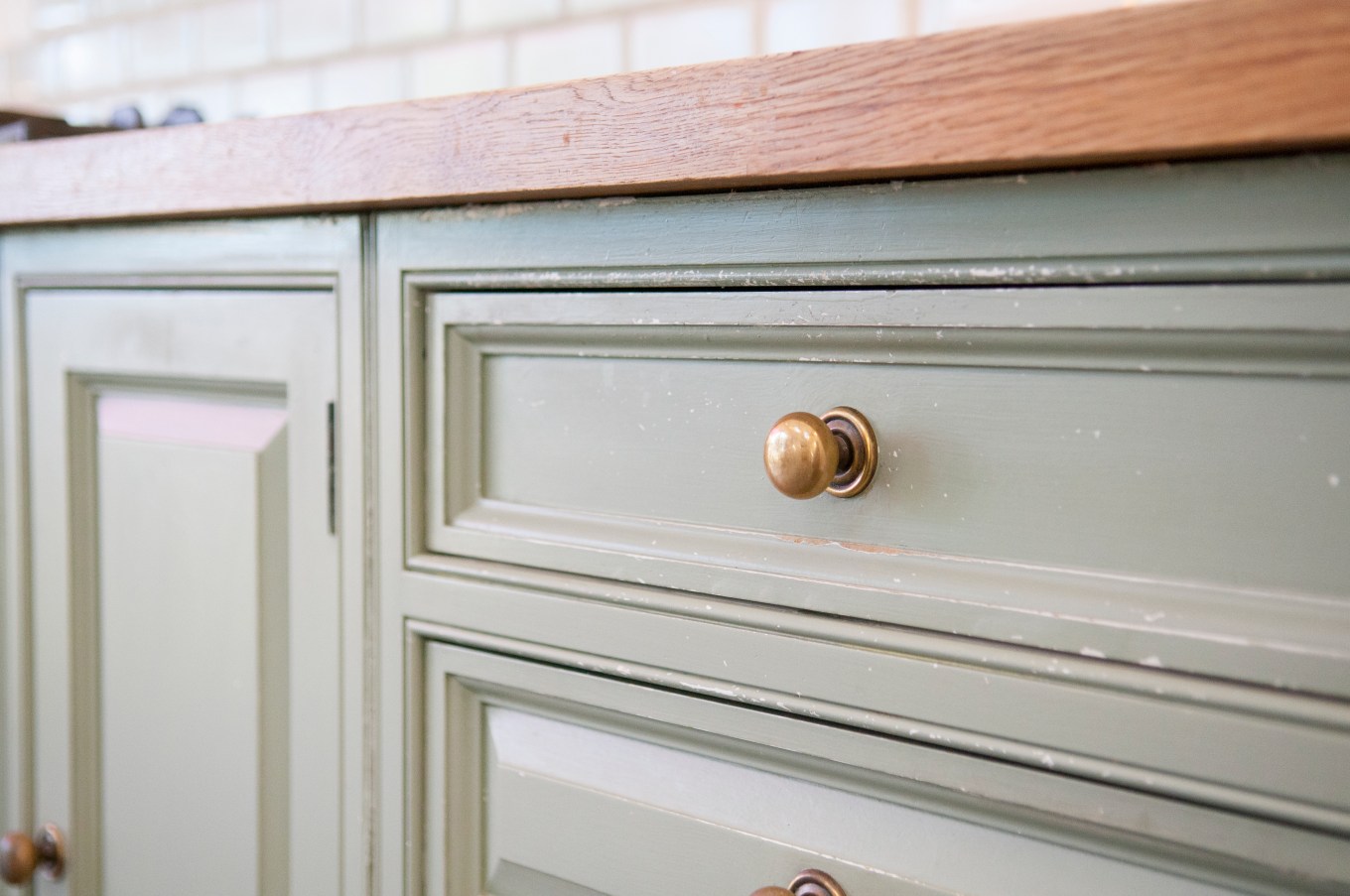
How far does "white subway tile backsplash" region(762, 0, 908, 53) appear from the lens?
90 centimetres

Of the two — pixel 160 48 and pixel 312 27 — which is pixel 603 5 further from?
pixel 160 48

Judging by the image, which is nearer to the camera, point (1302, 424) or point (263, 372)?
point (1302, 424)

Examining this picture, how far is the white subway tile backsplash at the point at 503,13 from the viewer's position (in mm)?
1074

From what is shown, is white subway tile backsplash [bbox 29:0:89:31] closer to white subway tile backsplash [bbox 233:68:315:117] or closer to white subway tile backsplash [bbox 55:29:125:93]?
white subway tile backsplash [bbox 55:29:125:93]

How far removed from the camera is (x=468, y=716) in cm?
54

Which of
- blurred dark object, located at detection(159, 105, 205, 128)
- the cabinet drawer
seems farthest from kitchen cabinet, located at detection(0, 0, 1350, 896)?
blurred dark object, located at detection(159, 105, 205, 128)

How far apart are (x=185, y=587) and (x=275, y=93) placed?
2.78 feet

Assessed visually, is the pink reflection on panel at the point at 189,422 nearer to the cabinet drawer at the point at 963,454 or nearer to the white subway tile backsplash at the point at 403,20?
the cabinet drawer at the point at 963,454

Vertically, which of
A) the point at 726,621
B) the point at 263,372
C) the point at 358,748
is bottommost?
the point at 358,748

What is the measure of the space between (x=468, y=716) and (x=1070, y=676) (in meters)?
0.31

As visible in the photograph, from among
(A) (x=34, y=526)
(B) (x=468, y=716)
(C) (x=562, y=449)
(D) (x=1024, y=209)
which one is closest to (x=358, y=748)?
(B) (x=468, y=716)

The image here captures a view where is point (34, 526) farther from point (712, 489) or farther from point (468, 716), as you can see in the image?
point (712, 489)

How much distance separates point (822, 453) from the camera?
0.39 metres

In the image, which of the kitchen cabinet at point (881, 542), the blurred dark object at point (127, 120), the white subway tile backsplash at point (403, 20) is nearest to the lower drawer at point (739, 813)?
the kitchen cabinet at point (881, 542)
